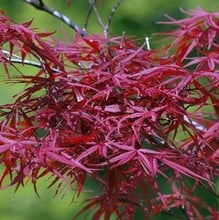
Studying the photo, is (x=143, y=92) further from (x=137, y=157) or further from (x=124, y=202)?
(x=124, y=202)

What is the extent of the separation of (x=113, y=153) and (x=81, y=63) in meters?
0.25

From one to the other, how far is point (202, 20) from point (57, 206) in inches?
53.6

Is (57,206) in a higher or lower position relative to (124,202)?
higher

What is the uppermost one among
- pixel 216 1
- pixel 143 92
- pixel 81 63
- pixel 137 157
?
pixel 216 1

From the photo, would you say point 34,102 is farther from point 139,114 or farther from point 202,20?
point 202,20

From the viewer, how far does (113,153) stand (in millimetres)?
924

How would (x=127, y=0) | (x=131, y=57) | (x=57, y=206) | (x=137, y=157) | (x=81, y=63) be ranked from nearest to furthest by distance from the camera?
(x=137, y=157) → (x=131, y=57) → (x=81, y=63) → (x=57, y=206) → (x=127, y=0)

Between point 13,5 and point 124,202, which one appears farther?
point 13,5

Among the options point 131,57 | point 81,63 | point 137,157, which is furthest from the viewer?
point 81,63

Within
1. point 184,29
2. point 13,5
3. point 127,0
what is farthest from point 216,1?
point 184,29

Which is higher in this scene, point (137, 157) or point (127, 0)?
point (127, 0)

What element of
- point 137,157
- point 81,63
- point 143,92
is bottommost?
point 137,157

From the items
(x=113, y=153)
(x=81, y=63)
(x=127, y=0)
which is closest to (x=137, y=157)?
(x=113, y=153)

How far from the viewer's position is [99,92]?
96 cm
